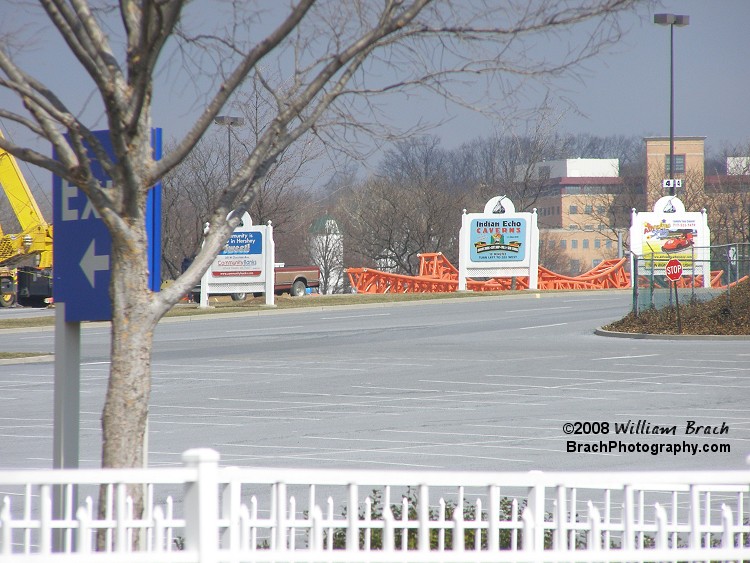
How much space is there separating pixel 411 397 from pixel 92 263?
8.76m

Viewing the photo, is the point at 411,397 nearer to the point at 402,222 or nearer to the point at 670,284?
the point at 670,284

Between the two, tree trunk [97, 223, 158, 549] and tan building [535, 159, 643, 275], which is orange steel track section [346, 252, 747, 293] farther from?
tan building [535, 159, 643, 275]

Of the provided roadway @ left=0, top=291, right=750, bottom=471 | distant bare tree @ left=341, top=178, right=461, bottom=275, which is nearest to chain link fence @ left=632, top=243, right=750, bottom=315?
roadway @ left=0, top=291, right=750, bottom=471

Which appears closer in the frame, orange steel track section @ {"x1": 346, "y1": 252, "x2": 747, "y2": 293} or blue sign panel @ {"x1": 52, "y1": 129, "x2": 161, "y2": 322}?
blue sign panel @ {"x1": 52, "y1": 129, "x2": 161, "y2": 322}

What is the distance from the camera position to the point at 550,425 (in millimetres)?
11922

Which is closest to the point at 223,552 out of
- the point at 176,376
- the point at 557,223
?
the point at 176,376

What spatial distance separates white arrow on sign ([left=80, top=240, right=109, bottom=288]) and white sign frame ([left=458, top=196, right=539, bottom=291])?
118 feet

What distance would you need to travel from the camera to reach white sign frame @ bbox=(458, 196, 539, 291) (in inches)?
1654

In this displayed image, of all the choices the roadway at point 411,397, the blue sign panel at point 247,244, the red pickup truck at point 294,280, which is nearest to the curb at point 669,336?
the roadway at point 411,397

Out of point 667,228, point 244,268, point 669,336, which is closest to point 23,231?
point 244,268

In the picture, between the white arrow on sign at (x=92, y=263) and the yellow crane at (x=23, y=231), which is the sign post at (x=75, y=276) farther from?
the yellow crane at (x=23, y=231)

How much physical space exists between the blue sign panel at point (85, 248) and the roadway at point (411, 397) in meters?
3.94

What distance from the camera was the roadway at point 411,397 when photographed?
33.8ft

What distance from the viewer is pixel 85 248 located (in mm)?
6312
